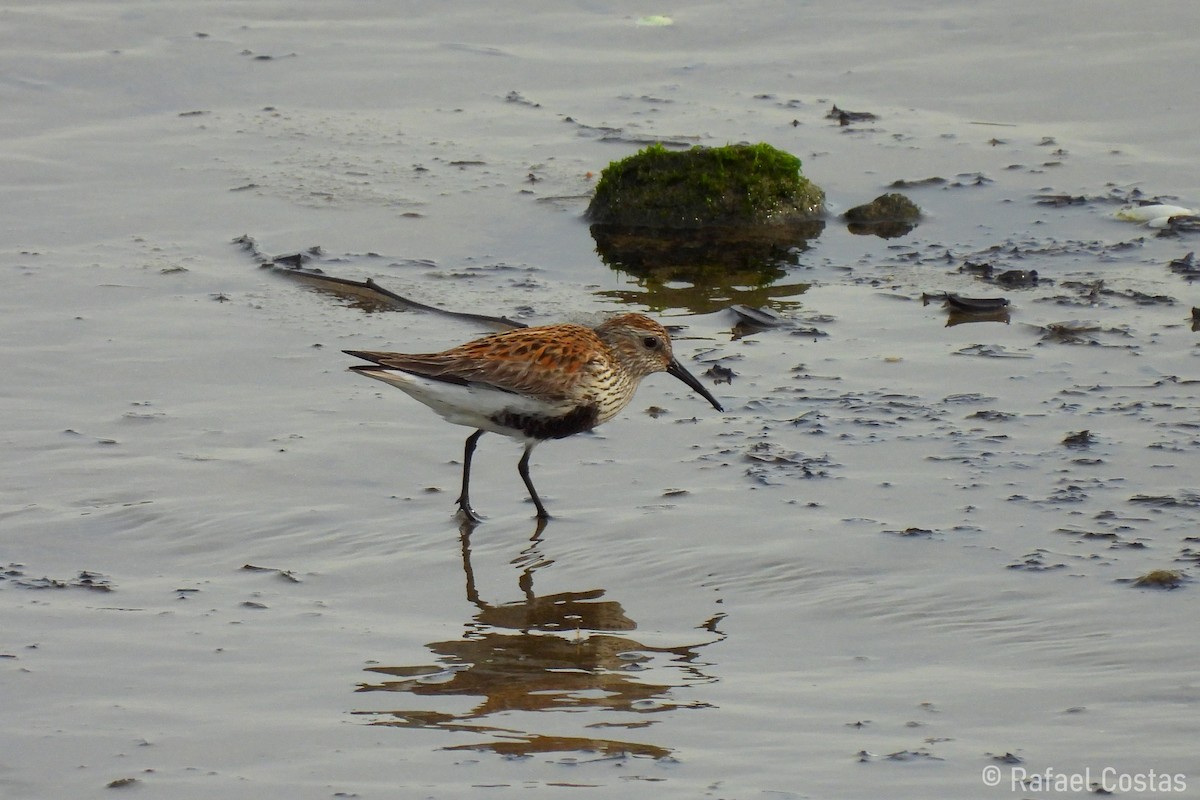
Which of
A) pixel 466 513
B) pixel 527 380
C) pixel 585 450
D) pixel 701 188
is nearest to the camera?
pixel 466 513

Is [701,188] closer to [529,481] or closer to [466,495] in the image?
[529,481]

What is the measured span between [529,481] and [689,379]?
3.55ft

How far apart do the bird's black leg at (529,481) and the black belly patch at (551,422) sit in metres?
0.09

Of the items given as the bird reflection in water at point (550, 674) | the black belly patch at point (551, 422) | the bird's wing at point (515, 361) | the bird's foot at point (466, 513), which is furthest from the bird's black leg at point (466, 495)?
the bird reflection in water at point (550, 674)

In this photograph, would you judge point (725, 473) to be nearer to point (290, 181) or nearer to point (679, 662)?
point (679, 662)

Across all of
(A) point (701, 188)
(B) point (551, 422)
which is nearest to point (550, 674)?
(B) point (551, 422)

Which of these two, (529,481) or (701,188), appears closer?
(529,481)

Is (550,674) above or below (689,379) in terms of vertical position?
below

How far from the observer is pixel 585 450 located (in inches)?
298

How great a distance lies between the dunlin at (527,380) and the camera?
22.9 ft

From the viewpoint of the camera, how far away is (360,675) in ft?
17.5

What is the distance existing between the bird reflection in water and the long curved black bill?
1668 mm

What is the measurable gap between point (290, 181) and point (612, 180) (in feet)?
7.45

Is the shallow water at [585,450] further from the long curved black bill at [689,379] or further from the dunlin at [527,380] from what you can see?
the dunlin at [527,380]
